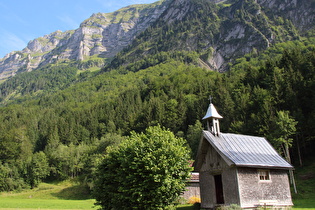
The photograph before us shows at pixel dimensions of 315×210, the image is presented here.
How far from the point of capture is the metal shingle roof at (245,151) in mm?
23317

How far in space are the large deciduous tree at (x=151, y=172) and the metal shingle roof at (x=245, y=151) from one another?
336cm

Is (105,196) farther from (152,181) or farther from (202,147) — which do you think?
(202,147)

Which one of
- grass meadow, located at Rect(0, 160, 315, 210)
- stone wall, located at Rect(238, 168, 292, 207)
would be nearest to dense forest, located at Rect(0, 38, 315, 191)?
grass meadow, located at Rect(0, 160, 315, 210)

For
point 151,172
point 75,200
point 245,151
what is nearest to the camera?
point 151,172

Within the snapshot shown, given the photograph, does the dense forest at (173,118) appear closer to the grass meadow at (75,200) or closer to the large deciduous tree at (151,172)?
the grass meadow at (75,200)

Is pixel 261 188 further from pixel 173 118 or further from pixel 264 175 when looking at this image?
pixel 173 118

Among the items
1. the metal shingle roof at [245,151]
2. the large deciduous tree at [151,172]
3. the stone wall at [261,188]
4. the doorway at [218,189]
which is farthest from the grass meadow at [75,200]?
the large deciduous tree at [151,172]

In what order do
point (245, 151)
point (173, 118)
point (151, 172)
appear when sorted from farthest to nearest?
point (173, 118), point (245, 151), point (151, 172)

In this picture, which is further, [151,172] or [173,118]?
[173,118]

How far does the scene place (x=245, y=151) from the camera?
2533 cm

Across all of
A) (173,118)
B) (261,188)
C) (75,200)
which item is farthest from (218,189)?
(173,118)

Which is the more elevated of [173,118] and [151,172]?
[173,118]

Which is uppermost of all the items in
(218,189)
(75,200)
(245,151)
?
(245,151)

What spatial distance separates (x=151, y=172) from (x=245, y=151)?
9.43m
